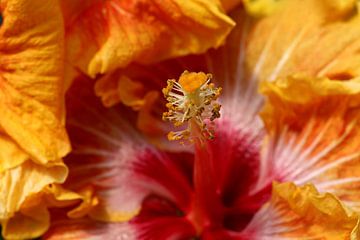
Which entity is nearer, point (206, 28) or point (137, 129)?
point (206, 28)

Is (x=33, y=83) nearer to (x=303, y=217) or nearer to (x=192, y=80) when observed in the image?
(x=192, y=80)

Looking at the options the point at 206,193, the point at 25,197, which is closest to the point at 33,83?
the point at 25,197

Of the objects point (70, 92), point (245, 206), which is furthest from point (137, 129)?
point (245, 206)

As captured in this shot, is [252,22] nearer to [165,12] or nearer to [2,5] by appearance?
[165,12]

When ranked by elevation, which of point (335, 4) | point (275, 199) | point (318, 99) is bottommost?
point (275, 199)

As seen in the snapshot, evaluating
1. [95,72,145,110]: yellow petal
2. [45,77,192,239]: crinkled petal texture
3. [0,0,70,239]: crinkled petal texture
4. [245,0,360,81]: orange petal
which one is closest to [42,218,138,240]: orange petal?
[45,77,192,239]: crinkled petal texture
